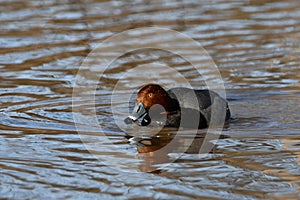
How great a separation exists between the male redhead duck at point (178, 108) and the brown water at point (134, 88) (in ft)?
0.72

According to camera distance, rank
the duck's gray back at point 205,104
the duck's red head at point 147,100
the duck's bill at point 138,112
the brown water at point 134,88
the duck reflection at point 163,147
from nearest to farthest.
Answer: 1. the brown water at point 134,88
2. the duck reflection at point 163,147
3. the duck's bill at point 138,112
4. the duck's red head at point 147,100
5. the duck's gray back at point 205,104

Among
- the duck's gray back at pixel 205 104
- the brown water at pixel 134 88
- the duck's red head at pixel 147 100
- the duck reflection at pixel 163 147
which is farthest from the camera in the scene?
the duck's gray back at pixel 205 104

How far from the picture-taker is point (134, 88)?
9.30 metres

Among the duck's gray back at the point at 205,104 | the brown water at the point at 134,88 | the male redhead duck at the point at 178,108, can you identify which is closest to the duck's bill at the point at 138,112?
the male redhead duck at the point at 178,108

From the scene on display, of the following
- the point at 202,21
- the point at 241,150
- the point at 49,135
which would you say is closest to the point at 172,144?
the point at 241,150

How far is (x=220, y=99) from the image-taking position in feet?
26.7

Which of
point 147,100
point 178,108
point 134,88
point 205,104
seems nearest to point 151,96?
point 147,100

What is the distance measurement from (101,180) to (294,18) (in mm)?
7259

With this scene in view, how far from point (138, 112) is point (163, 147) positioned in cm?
72

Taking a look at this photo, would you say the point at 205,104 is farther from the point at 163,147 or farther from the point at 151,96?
the point at 163,147

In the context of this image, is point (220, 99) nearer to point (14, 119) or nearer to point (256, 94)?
point (256, 94)

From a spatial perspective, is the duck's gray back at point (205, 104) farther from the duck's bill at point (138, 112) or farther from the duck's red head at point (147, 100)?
the duck's bill at point (138, 112)

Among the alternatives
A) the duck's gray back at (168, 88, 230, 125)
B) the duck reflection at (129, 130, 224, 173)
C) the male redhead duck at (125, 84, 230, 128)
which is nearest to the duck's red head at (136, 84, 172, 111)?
the male redhead duck at (125, 84, 230, 128)

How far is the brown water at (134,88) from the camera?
19.1 ft
